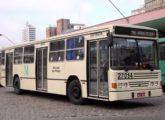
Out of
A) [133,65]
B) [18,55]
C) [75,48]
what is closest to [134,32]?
[133,65]

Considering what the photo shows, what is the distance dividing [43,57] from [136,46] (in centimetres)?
551

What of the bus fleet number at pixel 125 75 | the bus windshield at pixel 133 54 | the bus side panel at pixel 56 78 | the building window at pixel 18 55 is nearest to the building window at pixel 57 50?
the bus side panel at pixel 56 78

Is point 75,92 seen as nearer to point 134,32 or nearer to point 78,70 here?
point 78,70

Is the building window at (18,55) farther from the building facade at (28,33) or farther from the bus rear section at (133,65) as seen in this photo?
the building facade at (28,33)

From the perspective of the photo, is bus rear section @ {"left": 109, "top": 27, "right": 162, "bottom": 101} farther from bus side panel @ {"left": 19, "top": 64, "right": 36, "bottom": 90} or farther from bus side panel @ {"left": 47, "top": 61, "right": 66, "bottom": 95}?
bus side panel @ {"left": 19, "top": 64, "right": 36, "bottom": 90}

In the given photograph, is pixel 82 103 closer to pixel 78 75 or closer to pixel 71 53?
pixel 78 75

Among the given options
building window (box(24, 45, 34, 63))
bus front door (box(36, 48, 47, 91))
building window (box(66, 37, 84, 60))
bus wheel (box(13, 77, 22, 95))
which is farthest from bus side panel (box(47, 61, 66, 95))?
bus wheel (box(13, 77, 22, 95))

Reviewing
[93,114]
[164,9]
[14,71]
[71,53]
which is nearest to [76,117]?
[93,114]

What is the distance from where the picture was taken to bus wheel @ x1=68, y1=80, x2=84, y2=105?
11.9 m

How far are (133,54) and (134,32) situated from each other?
81cm

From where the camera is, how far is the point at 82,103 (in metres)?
11.8

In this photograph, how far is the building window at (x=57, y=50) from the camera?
1315 centimetres

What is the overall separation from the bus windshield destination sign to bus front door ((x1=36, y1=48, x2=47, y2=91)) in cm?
516

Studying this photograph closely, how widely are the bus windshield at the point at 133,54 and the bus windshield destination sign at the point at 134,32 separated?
A: 22 centimetres
